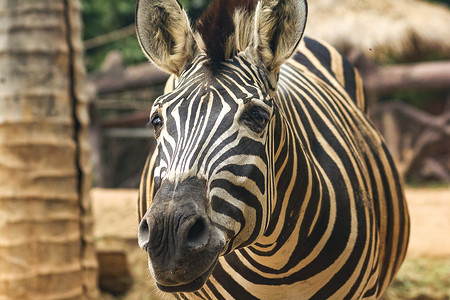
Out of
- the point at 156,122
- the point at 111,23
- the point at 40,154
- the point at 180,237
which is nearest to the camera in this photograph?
the point at 180,237

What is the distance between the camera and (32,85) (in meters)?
4.28

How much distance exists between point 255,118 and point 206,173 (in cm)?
28

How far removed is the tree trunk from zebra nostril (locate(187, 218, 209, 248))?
2.70 m

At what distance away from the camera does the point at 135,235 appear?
6355 mm

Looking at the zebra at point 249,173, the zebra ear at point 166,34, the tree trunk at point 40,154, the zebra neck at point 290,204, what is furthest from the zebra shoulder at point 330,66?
the tree trunk at point 40,154

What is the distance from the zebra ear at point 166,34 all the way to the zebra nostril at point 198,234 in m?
0.76

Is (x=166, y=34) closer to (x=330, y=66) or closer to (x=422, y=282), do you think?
(x=330, y=66)

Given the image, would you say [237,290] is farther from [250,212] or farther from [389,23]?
[389,23]

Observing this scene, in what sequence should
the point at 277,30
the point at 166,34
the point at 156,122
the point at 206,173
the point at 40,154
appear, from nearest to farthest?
the point at 206,173
the point at 156,122
the point at 277,30
the point at 166,34
the point at 40,154

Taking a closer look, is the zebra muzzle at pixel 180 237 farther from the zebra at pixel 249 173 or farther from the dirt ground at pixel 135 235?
the dirt ground at pixel 135 235

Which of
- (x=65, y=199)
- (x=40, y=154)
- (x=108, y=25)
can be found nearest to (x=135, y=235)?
(x=65, y=199)

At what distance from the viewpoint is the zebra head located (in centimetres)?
180

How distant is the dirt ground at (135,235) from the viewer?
5.68m

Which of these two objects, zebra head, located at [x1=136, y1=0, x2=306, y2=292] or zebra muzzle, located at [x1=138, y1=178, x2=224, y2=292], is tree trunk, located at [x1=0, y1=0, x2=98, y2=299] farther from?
zebra muzzle, located at [x1=138, y1=178, x2=224, y2=292]
